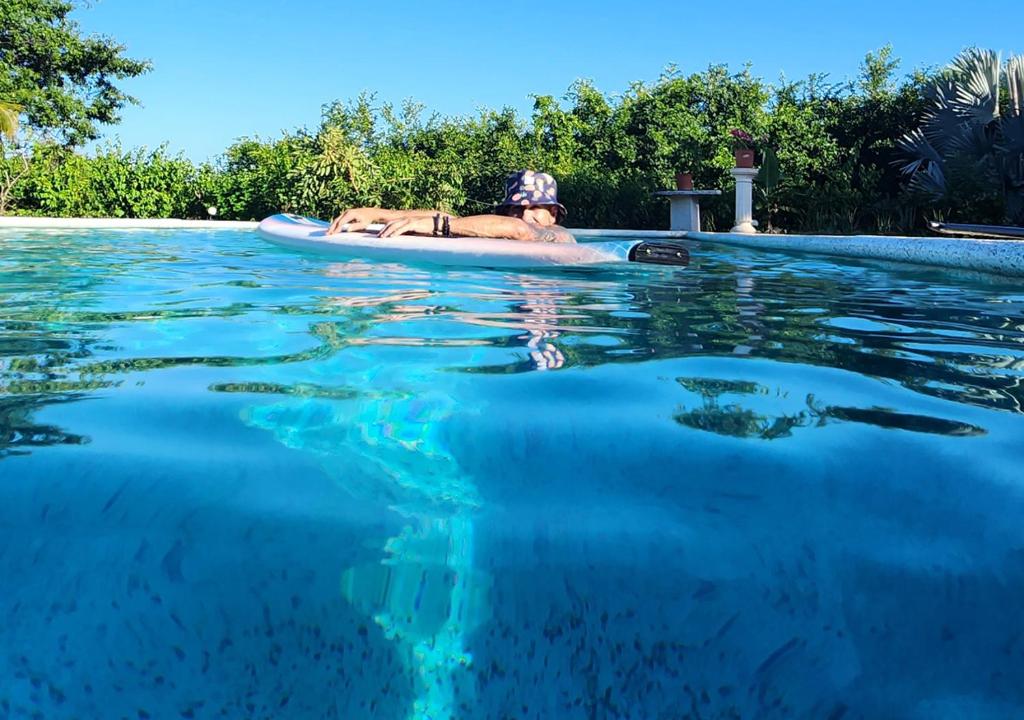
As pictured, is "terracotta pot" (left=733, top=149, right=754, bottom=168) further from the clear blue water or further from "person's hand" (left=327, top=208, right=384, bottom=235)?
the clear blue water

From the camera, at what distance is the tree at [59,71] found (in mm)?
22172

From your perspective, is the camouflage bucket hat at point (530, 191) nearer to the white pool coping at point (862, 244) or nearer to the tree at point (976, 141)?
the white pool coping at point (862, 244)

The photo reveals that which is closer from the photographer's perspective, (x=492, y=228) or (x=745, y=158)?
(x=492, y=228)

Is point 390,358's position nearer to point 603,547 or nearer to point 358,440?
point 358,440

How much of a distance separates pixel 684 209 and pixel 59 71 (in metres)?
20.1

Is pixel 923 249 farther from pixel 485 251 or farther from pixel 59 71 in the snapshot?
pixel 59 71

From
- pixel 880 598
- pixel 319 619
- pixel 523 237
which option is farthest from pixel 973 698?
pixel 523 237

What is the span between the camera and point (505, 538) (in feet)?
4.09

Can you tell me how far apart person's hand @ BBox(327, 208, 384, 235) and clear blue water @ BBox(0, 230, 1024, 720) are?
5.44m

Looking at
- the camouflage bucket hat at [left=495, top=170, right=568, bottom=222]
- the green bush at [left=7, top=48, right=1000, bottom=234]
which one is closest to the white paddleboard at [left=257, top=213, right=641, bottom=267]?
the camouflage bucket hat at [left=495, top=170, right=568, bottom=222]

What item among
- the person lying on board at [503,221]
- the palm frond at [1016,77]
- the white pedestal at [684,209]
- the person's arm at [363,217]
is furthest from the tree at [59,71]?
the palm frond at [1016,77]

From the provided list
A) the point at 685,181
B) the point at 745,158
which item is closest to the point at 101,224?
the point at 685,181

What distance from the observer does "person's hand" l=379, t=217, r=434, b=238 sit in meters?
7.02

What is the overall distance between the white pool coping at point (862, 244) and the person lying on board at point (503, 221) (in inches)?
128
